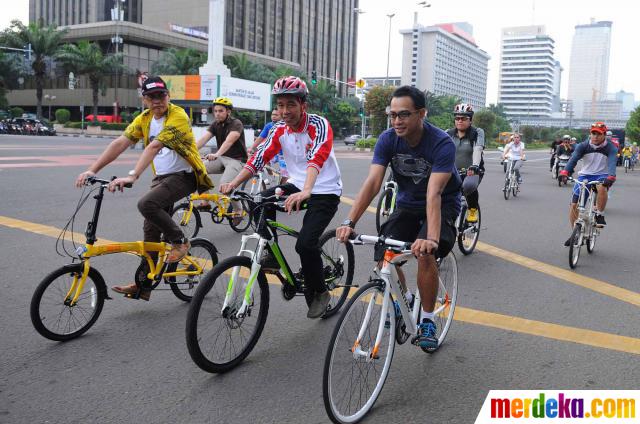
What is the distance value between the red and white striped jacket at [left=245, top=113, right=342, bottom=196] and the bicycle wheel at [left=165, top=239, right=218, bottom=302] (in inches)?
36.7

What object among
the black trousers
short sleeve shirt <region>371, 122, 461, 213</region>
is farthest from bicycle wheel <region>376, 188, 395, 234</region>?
short sleeve shirt <region>371, 122, 461, 213</region>

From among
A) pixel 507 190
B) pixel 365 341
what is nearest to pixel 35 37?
pixel 507 190

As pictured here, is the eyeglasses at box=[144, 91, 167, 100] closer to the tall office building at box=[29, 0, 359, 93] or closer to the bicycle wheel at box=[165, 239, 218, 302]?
the bicycle wheel at box=[165, 239, 218, 302]

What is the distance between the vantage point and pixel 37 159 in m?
19.1

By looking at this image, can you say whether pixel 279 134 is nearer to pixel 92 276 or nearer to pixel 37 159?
pixel 92 276

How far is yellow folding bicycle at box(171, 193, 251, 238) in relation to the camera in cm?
729

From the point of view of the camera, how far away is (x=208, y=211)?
8.40 m

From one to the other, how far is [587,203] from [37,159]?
16970 mm

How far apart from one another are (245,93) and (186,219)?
130ft

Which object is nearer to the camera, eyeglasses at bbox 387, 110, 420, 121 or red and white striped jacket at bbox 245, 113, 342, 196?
eyeglasses at bbox 387, 110, 420, 121

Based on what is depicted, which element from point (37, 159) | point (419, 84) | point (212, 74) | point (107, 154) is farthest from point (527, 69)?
point (107, 154)

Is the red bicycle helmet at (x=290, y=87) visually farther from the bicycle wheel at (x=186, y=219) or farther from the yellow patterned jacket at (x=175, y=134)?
the bicycle wheel at (x=186, y=219)

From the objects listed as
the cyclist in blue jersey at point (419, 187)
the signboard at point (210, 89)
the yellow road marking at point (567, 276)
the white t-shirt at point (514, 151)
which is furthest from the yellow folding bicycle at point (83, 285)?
the signboard at point (210, 89)

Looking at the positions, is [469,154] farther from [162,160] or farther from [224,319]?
[224,319]
